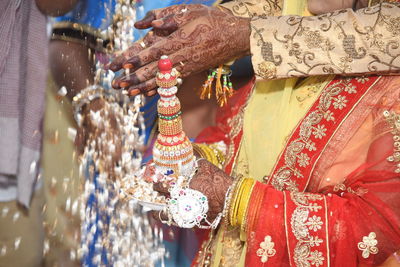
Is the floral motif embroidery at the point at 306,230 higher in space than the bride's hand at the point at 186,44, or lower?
lower

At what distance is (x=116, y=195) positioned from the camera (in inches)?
54.3

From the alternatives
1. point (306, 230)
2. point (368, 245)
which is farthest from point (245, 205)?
point (368, 245)

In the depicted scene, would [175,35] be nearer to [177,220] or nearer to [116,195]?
[177,220]

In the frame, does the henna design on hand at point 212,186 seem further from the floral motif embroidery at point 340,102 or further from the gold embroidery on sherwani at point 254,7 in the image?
the gold embroidery on sherwani at point 254,7

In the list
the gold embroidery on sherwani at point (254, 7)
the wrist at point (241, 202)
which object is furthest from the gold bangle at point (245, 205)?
the gold embroidery on sherwani at point (254, 7)

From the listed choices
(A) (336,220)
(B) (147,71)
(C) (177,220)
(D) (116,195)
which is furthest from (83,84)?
(A) (336,220)

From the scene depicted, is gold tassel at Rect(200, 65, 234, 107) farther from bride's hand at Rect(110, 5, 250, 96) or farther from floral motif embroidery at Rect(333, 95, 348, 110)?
floral motif embroidery at Rect(333, 95, 348, 110)

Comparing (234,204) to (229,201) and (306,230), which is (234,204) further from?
(306,230)

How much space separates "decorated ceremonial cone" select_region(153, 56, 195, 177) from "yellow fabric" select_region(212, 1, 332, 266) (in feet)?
0.64

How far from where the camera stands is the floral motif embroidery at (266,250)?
0.96 meters

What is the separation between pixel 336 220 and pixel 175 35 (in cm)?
51

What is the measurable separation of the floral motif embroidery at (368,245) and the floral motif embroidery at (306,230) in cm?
8

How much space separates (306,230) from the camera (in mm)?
916

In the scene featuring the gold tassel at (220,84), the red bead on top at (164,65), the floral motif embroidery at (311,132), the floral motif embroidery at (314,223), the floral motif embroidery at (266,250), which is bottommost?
the floral motif embroidery at (266,250)
